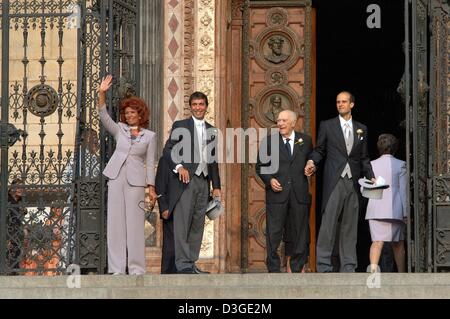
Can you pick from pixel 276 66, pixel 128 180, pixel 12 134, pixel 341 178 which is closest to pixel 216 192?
pixel 128 180

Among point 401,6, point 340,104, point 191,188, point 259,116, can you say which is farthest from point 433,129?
point 401,6

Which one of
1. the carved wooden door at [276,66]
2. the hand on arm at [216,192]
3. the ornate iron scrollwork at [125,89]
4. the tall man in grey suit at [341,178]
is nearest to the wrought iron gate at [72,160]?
the ornate iron scrollwork at [125,89]

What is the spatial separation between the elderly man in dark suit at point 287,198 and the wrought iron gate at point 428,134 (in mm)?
1089

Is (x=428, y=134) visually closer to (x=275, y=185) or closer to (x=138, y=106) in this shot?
(x=275, y=185)

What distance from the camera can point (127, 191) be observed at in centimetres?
1973

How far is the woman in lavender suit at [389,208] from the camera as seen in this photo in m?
20.5

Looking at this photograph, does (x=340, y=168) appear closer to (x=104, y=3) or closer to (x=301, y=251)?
(x=301, y=251)

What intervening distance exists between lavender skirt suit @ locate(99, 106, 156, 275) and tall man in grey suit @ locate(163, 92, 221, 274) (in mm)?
247


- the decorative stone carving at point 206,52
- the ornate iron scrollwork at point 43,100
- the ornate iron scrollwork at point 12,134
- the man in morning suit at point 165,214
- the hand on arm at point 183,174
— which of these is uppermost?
the decorative stone carving at point 206,52

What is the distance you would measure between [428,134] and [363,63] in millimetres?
7597

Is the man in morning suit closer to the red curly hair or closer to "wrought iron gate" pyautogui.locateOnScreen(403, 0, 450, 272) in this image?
the red curly hair

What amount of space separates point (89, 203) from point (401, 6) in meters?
8.06

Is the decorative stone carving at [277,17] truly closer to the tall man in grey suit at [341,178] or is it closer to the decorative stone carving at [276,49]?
the decorative stone carving at [276,49]
